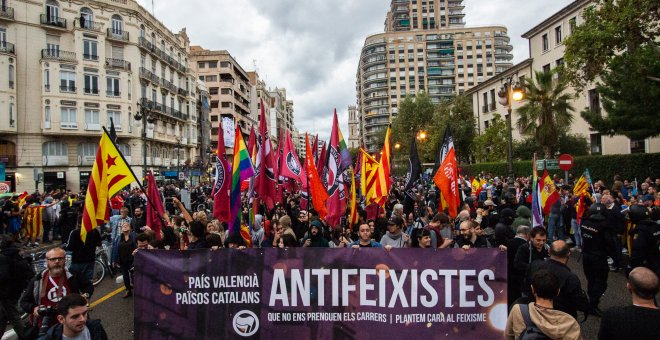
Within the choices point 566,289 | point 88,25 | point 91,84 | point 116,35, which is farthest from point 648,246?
point 88,25

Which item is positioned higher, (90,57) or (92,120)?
(90,57)

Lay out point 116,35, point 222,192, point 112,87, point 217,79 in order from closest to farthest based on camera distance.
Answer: point 222,192 → point 112,87 → point 116,35 → point 217,79

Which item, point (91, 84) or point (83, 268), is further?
point (91, 84)

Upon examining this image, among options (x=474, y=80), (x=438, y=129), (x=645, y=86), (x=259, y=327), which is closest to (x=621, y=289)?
(x=259, y=327)

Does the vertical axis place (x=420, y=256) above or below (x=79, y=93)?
below

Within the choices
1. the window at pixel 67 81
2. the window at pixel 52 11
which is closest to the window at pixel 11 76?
the window at pixel 67 81

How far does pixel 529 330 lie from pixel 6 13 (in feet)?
144

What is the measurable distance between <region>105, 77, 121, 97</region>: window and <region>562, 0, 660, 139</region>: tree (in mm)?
38469

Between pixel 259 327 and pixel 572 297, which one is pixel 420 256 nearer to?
pixel 572 297

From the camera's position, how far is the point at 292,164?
11.2 metres

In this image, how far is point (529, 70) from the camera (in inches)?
1630

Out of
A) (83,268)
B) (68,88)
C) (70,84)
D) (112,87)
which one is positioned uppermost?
(112,87)

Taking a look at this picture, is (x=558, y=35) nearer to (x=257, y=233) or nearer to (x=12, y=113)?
(x=257, y=233)

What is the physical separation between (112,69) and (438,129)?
31996 mm
